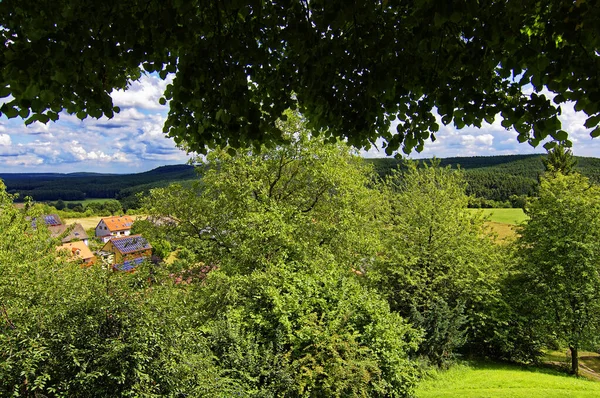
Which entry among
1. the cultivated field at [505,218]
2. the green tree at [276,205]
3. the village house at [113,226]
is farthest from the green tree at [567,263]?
the village house at [113,226]

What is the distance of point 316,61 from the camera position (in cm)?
322

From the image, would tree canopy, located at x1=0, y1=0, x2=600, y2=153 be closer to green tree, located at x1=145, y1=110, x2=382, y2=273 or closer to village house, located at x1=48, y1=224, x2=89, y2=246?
green tree, located at x1=145, y1=110, x2=382, y2=273

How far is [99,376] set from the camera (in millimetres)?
5727

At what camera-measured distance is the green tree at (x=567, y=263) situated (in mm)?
16438

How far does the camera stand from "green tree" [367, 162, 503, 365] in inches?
679

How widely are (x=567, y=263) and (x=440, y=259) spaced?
591cm

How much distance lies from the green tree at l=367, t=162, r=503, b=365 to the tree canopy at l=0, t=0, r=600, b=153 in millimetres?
14133

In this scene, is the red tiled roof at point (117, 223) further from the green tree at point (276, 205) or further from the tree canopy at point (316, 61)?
the tree canopy at point (316, 61)

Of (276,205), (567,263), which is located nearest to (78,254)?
(276,205)

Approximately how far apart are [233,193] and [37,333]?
7.74 metres

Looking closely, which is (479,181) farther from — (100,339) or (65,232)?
(100,339)

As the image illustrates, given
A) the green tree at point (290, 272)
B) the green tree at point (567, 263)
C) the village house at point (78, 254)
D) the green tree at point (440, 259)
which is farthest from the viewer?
the green tree at point (440, 259)

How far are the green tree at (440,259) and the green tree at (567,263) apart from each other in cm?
199

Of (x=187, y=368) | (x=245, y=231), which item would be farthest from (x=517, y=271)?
(x=187, y=368)
